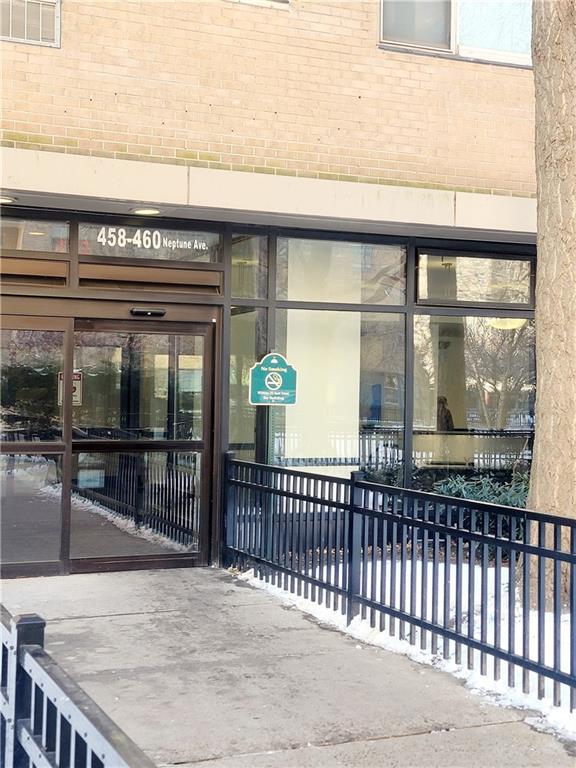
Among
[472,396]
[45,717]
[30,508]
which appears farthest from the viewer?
[472,396]

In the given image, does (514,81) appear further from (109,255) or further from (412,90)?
(109,255)

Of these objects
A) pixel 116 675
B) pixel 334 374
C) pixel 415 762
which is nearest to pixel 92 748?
pixel 415 762

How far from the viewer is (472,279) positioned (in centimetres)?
1032

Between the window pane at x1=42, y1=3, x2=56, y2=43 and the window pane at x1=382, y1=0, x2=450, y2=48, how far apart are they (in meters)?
3.09

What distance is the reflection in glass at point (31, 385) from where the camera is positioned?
27.9 feet

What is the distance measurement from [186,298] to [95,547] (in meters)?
2.42

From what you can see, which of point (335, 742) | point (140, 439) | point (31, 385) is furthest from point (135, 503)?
point (335, 742)

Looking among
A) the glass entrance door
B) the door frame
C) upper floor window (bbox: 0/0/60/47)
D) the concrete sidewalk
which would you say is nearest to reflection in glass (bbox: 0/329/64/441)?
the door frame

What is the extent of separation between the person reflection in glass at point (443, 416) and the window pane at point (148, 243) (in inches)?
111

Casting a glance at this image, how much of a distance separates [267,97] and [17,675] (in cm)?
687

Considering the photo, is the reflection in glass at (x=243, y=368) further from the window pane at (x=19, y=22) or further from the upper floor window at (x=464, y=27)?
the window pane at (x=19, y=22)

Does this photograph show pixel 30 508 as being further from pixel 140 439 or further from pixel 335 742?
pixel 335 742

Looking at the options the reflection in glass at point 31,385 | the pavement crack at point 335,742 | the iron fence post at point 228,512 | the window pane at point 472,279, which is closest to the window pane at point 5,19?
the reflection in glass at point 31,385

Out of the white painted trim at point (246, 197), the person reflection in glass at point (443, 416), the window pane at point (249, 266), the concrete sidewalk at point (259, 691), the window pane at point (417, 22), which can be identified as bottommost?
the concrete sidewalk at point (259, 691)
